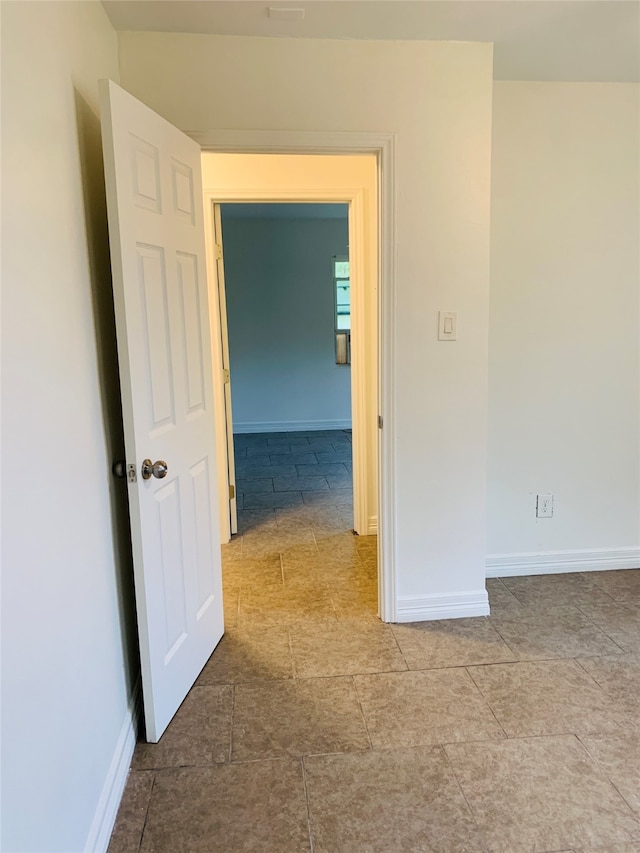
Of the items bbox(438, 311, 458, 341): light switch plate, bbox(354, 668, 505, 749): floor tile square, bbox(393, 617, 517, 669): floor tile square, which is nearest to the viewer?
bbox(354, 668, 505, 749): floor tile square

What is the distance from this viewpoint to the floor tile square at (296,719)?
180cm

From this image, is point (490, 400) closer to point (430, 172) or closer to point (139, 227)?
point (430, 172)

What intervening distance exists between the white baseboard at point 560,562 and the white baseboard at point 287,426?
151 inches

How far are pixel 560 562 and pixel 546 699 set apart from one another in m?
1.15

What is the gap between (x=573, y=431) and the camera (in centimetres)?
292

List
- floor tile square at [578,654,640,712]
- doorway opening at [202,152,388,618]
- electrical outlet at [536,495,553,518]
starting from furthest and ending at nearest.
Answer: doorway opening at [202,152,388,618], electrical outlet at [536,495,553,518], floor tile square at [578,654,640,712]

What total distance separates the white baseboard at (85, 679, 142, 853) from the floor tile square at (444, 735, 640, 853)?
979 mm

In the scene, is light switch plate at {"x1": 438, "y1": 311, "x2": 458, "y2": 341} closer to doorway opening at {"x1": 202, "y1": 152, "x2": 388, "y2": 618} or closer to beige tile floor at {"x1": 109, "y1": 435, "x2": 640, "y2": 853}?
doorway opening at {"x1": 202, "y1": 152, "x2": 388, "y2": 618}

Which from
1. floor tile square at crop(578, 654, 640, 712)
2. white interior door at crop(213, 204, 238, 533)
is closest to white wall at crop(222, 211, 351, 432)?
white interior door at crop(213, 204, 238, 533)

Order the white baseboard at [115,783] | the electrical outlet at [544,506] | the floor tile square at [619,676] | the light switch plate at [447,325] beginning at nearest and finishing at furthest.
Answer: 1. the white baseboard at [115,783]
2. the floor tile square at [619,676]
3. the light switch plate at [447,325]
4. the electrical outlet at [544,506]

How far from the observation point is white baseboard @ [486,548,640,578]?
299 cm

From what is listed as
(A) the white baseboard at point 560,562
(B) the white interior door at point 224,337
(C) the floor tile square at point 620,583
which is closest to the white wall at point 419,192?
(A) the white baseboard at point 560,562

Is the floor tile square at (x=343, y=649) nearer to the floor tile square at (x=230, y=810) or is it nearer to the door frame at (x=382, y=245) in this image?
the door frame at (x=382, y=245)

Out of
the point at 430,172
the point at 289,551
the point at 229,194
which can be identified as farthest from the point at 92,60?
the point at 289,551
